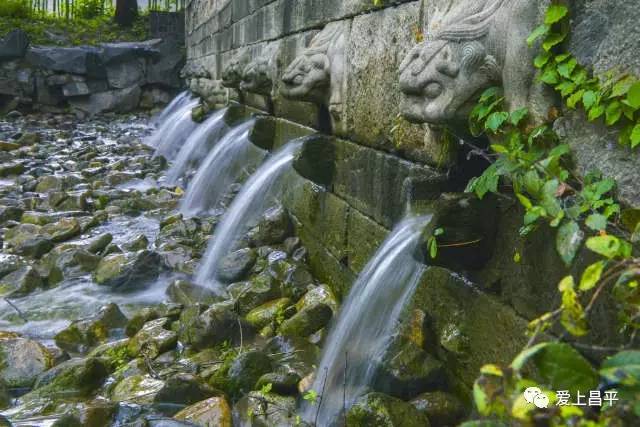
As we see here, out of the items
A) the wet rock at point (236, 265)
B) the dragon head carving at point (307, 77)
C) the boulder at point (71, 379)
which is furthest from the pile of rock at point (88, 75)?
the boulder at point (71, 379)

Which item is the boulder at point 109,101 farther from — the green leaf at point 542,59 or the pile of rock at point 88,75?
the green leaf at point 542,59

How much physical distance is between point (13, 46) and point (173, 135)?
7.95 m

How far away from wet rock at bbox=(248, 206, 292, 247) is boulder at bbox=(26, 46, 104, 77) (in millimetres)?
14261

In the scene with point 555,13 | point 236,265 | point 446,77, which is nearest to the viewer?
Result: point 555,13

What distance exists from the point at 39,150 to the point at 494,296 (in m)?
11.8

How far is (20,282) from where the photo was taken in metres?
5.45

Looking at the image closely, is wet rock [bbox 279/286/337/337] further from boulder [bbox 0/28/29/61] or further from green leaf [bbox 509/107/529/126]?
boulder [bbox 0/28/29/61]

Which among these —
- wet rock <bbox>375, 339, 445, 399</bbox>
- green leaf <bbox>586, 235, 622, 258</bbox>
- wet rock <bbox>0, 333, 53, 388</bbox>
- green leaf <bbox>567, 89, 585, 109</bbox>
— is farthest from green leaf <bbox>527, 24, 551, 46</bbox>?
wet rock <bbox>0, 333, 53, 388</bbox>

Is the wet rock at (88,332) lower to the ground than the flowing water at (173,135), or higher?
lower

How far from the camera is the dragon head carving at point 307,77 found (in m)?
4.37

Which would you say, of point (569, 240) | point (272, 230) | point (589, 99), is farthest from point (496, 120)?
point (272, 230)

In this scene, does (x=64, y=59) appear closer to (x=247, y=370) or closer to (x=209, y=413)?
(x=247, y=370)

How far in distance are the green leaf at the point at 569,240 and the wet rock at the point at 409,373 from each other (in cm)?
125

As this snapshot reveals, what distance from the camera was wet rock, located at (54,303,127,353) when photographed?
4398mm
